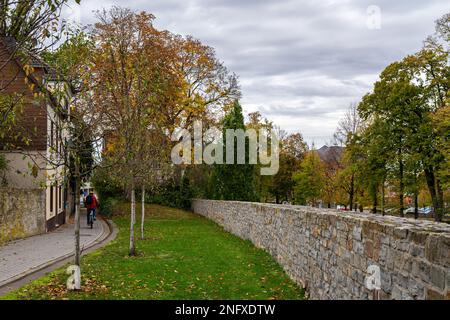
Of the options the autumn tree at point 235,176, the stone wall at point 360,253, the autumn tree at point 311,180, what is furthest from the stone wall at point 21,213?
the autumn tree at point 311,180

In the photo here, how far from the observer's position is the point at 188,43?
36.3 meters

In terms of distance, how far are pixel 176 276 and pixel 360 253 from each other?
5.66 m

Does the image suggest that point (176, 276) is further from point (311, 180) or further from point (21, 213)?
point (311, 180)

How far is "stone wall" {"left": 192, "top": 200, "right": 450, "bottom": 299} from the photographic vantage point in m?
4.14

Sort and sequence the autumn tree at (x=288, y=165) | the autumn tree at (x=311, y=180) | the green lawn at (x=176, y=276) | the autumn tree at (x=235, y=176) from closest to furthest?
the green lawn at (x=176, y=276)
the autumn tree at (x=235, y=176)
the autumn tree at (x=311, y=180)
the autumn tree at (x=288, y=165)

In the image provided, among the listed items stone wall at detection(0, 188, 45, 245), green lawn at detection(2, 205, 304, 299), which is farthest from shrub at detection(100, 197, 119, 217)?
green lawn at detection(2, 205, 304, 299)

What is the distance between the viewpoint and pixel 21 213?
64.3 ft

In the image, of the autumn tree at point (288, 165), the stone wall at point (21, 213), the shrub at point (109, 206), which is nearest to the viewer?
the stone wall at point (21, 213)

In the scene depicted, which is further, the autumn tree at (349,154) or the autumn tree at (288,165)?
the autumn tree at (288,165)

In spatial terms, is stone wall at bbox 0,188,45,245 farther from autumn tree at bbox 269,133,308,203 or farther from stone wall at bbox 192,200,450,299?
autumn tree at bbox 269,133,308,203

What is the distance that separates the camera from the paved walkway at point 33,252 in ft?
37.3

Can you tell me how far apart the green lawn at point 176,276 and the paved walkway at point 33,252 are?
899 millimetres

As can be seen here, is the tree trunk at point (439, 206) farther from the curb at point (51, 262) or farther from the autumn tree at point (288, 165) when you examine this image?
the autumn tree at point (288, 165)

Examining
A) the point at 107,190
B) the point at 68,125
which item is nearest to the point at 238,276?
the point at 68,125
